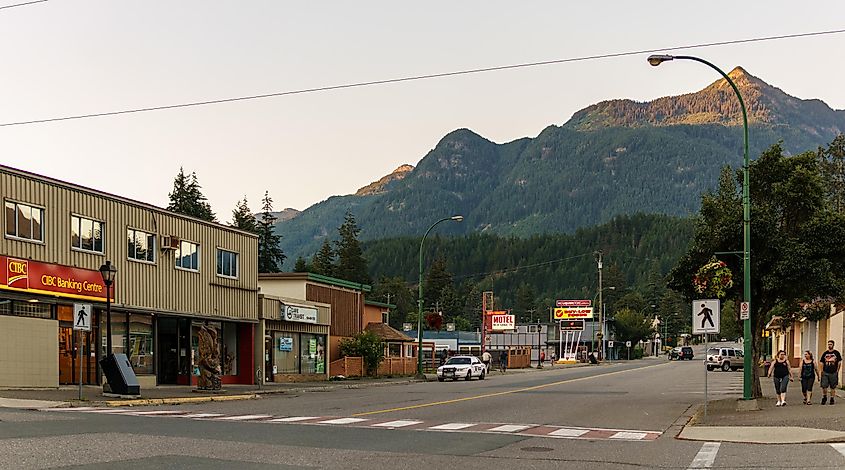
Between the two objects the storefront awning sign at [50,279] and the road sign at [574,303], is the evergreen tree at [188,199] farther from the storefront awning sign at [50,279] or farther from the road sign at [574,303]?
the storefront awning sign at [50,279]

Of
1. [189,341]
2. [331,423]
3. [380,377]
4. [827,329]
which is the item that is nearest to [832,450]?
[331,423]

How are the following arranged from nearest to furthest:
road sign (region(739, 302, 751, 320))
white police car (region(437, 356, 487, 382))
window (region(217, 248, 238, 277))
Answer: road sign (region(739, 302, 751, 320)), window (region(217, 248, 238, 277)), white police car (region(437, 356, 487, 382))

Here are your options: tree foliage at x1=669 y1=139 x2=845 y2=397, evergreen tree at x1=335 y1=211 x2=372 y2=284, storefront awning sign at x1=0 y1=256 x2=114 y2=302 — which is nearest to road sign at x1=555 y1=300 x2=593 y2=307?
evergreen tree at x1=335 y1=211 x2=372 y2=284

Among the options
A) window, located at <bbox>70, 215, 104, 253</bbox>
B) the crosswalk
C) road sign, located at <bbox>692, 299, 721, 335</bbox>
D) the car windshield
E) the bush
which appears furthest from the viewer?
the car windshield

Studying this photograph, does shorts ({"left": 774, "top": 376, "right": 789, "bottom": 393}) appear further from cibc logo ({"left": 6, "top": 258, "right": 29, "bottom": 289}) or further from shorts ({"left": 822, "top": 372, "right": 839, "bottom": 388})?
cibc logo ({"left": 6, "top": 258, "right": 29, "bottom": 289})

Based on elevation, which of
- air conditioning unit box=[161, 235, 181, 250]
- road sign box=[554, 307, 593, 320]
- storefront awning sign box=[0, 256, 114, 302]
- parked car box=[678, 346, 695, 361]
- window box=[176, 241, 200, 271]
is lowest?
parked car box=[678, 346, 695, 361]

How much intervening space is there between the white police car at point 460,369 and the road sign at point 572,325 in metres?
63.6

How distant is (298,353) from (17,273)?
20836 mm

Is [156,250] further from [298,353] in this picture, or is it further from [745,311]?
[745,311]

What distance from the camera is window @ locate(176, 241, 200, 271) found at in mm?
40156

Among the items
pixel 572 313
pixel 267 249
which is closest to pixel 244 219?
pixel 267 249

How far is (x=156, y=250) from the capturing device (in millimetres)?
38438

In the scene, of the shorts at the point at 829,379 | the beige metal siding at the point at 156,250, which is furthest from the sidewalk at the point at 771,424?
the beige metal siding at the point at 156,250

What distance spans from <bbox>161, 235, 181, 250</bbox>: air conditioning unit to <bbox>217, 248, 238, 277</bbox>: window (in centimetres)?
434
